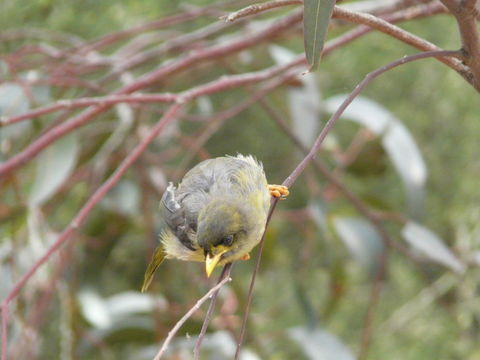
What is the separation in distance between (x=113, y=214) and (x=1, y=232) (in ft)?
0.95

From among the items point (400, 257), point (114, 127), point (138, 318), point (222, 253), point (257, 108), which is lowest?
point (400, 257)

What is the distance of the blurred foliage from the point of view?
1746mm

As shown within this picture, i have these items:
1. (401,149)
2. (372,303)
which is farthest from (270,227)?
(372,303)

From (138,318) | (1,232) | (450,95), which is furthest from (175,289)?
(450,95)

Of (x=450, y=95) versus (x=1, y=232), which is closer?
(x=1, y=232)

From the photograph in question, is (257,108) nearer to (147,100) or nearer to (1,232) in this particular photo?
(1,232)

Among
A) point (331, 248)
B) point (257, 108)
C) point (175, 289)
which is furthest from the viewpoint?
point (257, 108)

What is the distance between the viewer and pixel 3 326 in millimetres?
778

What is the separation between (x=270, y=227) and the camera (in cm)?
190

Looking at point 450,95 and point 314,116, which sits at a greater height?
point 314,116

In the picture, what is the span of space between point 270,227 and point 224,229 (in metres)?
0.96

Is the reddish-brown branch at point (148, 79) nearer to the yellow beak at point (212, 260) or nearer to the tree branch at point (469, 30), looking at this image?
the yellow beak at point (212, 260)

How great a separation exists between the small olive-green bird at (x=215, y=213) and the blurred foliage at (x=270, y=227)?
49 cm

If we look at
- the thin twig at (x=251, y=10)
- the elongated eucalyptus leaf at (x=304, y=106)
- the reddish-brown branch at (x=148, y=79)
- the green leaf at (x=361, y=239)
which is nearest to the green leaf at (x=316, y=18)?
the thin twig at (x=251, y=10)
